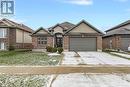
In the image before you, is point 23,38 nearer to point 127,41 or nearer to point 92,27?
point 92,27

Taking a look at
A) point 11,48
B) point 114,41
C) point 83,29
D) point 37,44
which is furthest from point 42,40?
point 114,41

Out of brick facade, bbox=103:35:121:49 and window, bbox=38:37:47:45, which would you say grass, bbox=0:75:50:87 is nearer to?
brick facade, bbox=103:35:121:49

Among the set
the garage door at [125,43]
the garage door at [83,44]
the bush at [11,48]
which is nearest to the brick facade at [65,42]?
the garage door at [83,44]

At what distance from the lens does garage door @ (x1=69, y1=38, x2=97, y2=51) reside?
157 feet

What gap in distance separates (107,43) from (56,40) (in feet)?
37.0

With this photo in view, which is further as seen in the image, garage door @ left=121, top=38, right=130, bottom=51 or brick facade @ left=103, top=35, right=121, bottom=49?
brick facade @ left=103, top=35, right=121, bottom=49

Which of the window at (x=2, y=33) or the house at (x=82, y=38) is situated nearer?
the house at (x=82, y=38)

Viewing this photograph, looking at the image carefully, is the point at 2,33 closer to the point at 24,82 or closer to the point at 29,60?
the point at 29,60

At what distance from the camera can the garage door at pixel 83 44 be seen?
4788 cm

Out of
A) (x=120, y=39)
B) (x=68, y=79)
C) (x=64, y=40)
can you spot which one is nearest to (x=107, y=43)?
(x=120, y=39)

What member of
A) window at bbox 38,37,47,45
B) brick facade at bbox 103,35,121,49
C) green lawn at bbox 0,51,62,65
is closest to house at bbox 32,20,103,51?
brick facade at bbox 103,35,121,49

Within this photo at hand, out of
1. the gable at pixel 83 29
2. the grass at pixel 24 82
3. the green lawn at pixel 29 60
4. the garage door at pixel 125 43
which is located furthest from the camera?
the garage door at pixel 125 43

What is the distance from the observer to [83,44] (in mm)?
48125

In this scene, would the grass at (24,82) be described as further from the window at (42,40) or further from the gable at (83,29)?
the window at (42,40)
